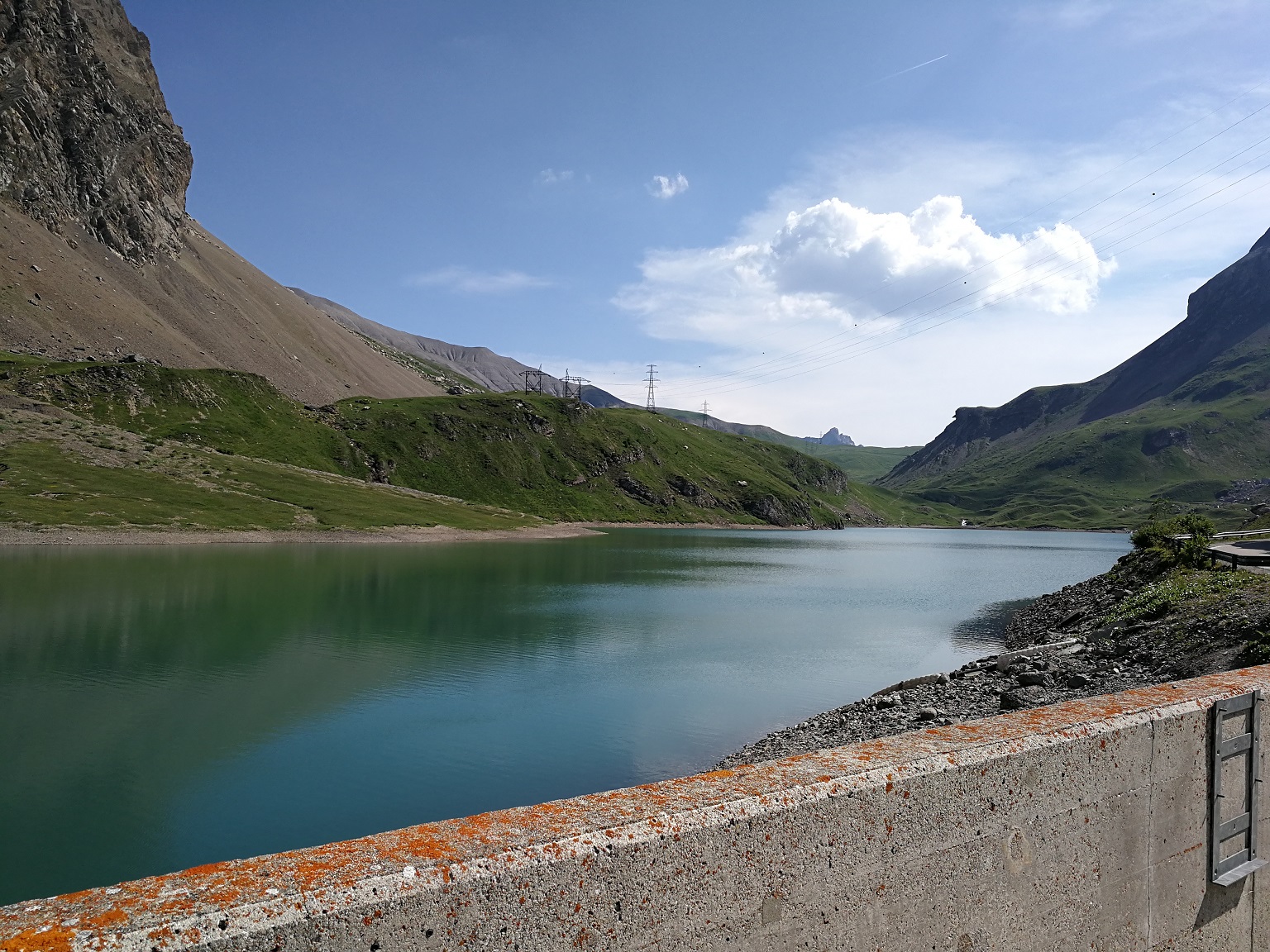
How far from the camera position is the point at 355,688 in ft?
95.2

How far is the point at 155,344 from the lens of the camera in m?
167

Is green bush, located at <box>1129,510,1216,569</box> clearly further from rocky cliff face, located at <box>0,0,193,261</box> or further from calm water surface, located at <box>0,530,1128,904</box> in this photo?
rocky cliff face, located at <box>0,0,193,261</box>

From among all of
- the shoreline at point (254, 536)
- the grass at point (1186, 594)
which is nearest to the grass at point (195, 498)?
the shoreline at point (254, 536)

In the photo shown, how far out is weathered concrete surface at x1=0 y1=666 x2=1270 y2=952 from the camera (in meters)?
3.22

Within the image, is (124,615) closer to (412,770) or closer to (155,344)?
(412,770)

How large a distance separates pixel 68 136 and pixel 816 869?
24247cm

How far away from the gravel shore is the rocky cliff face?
8450 inches

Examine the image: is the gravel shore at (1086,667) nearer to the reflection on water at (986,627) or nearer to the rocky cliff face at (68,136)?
the reflection on water at (986,627)

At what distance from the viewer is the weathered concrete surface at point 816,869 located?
3.22 metres

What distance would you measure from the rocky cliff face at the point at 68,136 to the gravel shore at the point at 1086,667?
215m

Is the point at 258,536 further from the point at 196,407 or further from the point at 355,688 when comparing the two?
the point at 355,688

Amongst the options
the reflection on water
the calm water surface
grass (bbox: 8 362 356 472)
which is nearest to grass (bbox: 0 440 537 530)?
grass (bbox: 8 362 356 472)

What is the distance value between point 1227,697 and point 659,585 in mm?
61999

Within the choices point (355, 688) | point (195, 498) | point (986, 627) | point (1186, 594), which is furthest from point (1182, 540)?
point (195, 498)
